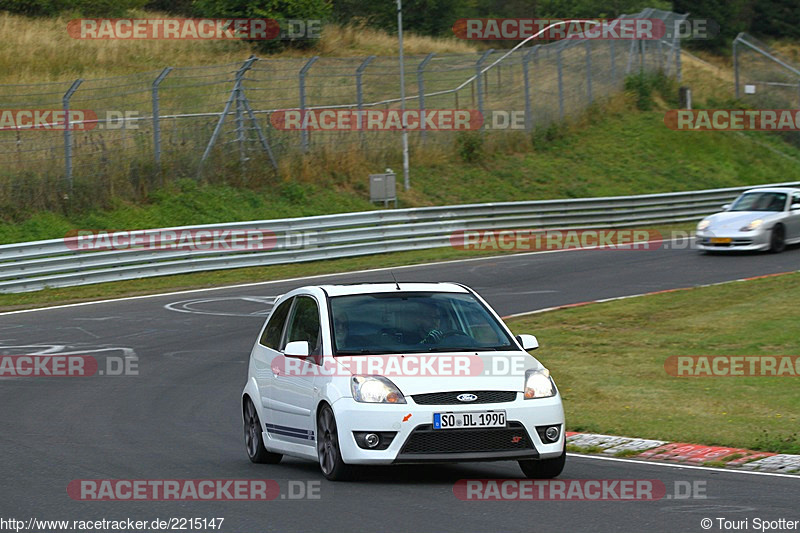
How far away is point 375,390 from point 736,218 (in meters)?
21.7

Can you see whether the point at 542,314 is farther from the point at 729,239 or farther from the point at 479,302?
the point at 479,302

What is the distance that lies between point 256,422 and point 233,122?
25219 millimetres

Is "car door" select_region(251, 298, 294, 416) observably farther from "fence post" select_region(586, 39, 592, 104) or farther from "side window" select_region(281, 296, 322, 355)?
"fence post" select_region(586, 39, 592, 104)

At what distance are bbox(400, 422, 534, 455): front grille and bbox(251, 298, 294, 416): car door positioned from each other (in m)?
1.92

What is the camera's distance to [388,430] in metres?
8.55

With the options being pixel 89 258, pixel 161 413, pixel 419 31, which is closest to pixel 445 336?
pixel 161 413

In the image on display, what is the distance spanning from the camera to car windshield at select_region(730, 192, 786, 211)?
29188 mm

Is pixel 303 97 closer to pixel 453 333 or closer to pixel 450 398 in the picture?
pixel 453 333

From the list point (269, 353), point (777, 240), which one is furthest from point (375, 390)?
point (777, 240)

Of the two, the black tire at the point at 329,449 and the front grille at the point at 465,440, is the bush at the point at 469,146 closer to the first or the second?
the black tire at the point at 329,449

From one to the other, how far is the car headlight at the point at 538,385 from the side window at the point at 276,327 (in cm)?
238

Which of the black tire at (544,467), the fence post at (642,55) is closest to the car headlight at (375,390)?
the black tire at (544,467)

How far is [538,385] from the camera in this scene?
29.4ft

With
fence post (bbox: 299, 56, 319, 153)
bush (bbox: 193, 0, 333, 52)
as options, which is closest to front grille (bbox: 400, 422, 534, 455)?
fence post (bbox: 299, 56, 319, 153)
